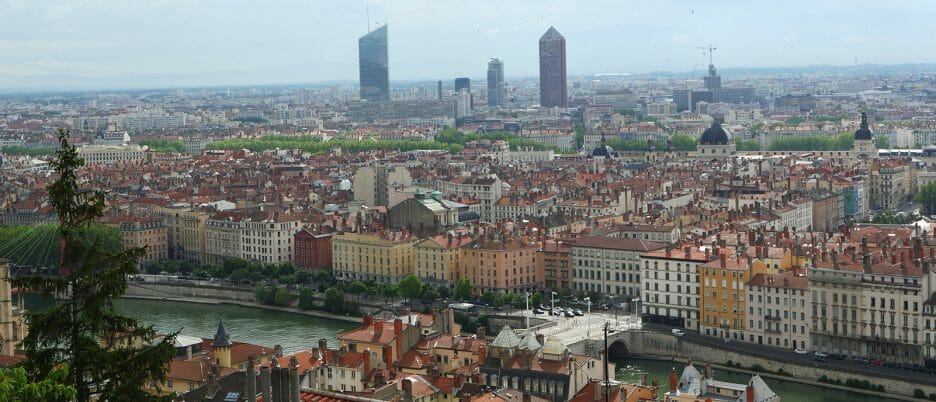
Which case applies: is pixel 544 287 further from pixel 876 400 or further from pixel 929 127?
pixel 929 127

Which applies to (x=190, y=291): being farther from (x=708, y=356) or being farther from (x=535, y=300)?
(x=708, y=356)

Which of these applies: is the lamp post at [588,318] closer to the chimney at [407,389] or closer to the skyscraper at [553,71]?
the chimney at [407,389]

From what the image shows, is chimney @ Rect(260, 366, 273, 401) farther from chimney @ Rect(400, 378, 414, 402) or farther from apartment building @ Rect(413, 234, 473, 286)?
apartment building @ Rect(413, 234, 473, 286)

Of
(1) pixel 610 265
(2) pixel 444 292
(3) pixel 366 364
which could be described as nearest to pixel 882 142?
(1) pixel 610 265

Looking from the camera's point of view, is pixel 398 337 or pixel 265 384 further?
pixel 398 337

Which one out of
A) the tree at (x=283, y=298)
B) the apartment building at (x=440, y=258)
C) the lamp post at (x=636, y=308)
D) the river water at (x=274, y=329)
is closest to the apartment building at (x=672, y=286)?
the lamp post at (x=636, y=308)

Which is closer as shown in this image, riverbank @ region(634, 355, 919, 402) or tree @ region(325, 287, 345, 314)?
riverbank @ region(634, 355, 919, 402)

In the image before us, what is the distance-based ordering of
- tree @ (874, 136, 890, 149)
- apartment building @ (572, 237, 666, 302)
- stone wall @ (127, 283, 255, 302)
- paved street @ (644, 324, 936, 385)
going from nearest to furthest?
paved street @ (644, 324, 936, 385)
apartment building @ (572, 237, 666, 302)
stone wall @ (127, 283, 255, 302)
tree @ (874, 136, 890, 149)

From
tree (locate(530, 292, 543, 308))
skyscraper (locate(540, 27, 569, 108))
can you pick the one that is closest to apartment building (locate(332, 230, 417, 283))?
tree (locate(530, 292, 543, 308))
